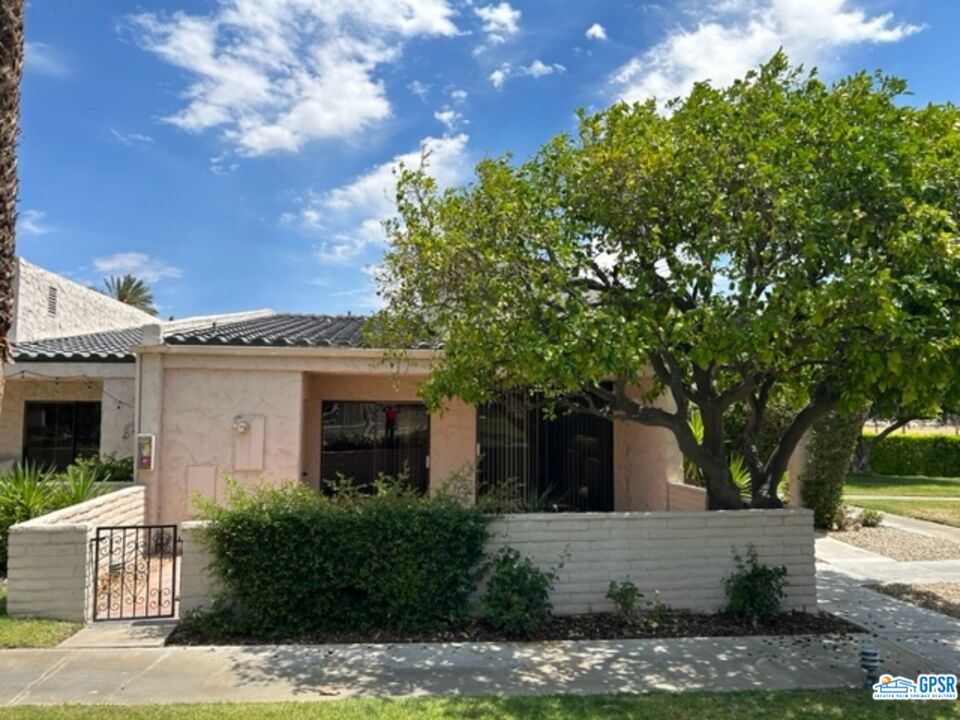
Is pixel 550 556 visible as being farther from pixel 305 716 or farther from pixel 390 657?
pixel 305 716

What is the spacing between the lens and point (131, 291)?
48625 mm

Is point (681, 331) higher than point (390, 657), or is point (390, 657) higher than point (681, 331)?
point (681, 331)

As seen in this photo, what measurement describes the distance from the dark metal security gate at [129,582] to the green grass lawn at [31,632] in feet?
1.60

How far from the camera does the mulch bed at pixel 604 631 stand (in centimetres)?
727

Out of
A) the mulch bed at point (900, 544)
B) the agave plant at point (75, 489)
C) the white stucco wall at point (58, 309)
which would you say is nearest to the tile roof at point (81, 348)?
the white stucco wall at point (58, 309)

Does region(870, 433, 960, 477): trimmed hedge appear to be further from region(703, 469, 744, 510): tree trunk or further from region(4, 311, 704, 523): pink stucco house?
region(703, 469, 744, 510): tree trunk

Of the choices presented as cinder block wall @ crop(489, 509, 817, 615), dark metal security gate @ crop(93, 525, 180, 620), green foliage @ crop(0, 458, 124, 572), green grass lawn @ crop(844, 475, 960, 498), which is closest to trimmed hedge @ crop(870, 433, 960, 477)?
green grass lawn @ crop(844, 475, 960, 498)

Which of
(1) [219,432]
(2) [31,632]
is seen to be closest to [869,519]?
(1) [219,432]

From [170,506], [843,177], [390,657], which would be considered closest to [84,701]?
[390,657]

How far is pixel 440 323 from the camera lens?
8.66 metres

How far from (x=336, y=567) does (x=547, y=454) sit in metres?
7.48

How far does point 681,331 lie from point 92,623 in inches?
296

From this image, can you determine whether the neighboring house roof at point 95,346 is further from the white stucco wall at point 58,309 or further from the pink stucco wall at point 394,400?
the pink stucco wall at point 394,400

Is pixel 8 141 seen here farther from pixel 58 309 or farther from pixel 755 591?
pixel 58 309
